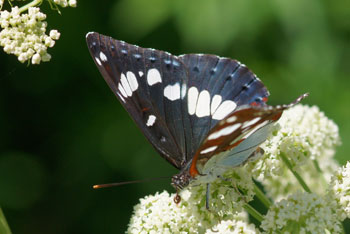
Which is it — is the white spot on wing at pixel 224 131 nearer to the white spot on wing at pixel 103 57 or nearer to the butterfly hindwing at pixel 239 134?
the butterfly hindwing at pixel 239 134

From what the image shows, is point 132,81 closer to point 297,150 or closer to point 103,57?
point 103,57

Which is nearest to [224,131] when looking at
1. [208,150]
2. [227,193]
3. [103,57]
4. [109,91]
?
[208,150]

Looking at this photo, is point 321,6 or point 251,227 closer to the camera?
point 251,227

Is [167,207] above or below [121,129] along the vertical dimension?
above

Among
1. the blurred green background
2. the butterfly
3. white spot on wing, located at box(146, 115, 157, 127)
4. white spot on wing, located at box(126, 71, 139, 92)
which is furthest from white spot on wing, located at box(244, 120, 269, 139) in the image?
the blurred green background

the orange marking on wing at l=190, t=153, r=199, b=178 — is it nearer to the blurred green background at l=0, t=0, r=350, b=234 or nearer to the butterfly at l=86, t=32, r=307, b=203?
the butterfly at l=86, t=32, r=307, b=203

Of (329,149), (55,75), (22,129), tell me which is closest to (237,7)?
(329,149)

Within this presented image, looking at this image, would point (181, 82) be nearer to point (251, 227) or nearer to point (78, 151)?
point (251, 227)

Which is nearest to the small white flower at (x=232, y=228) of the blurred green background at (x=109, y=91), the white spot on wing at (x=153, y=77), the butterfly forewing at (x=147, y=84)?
the butterfly forewing at (x=147, y=84)
